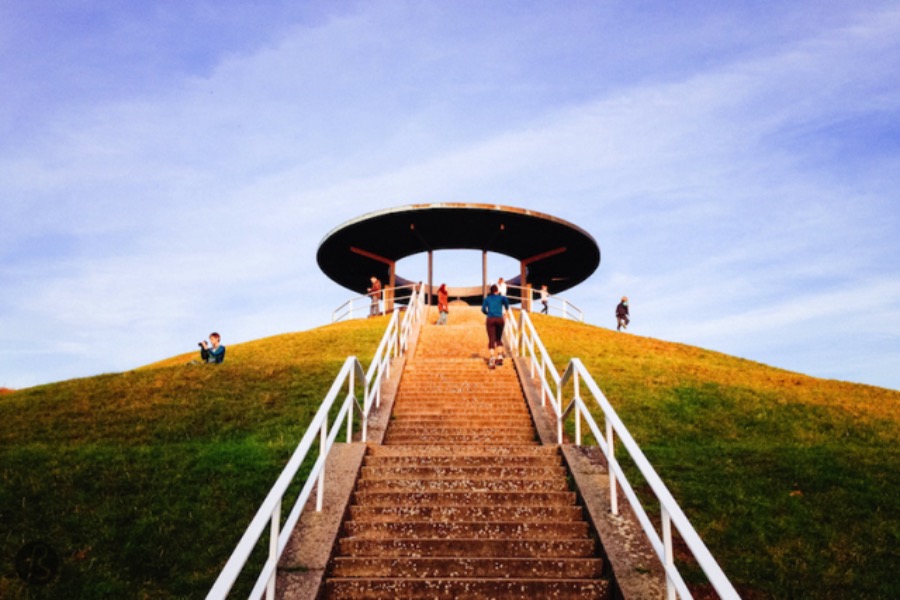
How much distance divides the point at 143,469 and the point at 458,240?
24.1 metres

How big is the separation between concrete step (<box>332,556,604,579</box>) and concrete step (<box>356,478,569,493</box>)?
46.4 inches

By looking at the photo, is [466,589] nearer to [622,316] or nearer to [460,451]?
[460,451]

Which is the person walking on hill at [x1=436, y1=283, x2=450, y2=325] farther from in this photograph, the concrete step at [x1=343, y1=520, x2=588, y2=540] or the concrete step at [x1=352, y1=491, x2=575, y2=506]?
the concrete step at [x1=343, y1=520, x2=588, y2=540]

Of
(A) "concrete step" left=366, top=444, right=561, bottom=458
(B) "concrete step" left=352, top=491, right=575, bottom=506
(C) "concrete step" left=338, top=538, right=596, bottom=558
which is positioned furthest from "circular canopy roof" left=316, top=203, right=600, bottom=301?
(C) "concrete step" left=338, top=538, right=596, bottom=558

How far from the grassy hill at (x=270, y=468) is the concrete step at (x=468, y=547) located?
130cm

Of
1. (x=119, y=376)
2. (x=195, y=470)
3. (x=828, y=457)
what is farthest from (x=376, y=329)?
(x=828, y=457)

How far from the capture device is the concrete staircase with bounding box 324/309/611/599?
4340 mm

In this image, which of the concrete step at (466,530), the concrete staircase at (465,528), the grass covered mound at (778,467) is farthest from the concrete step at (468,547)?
the grass covered mound at (778,467)

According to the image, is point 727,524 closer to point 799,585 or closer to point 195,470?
point 799,585

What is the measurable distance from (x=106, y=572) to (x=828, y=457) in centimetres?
865

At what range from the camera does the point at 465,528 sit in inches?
202

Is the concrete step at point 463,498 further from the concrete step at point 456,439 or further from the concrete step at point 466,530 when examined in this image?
the concrete step at point 456,439

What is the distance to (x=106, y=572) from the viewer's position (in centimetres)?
501

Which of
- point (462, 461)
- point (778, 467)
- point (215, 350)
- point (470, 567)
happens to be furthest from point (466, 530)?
point (215, 350)
